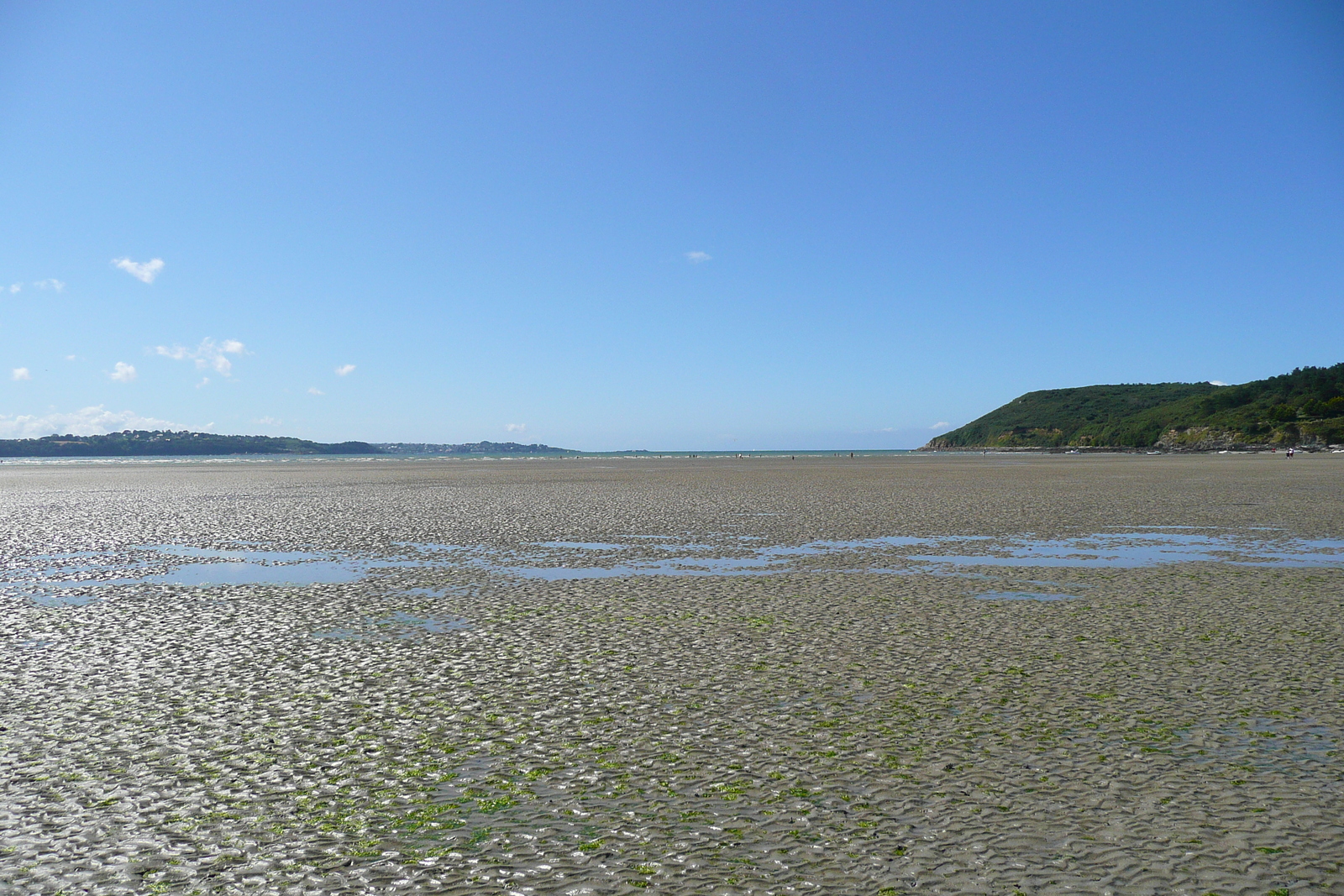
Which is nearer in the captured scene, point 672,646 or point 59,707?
point 59,707

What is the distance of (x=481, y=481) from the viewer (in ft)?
182

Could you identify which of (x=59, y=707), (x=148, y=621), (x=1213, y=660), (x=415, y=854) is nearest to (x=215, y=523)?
(x=148, y=621)

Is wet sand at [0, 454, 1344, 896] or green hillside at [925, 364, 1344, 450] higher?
green hillside at [925, 364, 1344, 450]

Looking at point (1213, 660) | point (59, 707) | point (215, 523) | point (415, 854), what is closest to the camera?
point (415, 854)

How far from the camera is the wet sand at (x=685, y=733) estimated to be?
5160 millimetres

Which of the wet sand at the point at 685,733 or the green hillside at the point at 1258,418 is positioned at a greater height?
the green hillside at the point at 1258,418

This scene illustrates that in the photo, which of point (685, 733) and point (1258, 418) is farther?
point (1258, 418)

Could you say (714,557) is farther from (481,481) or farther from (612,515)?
(481,481)

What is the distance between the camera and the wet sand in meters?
5.16

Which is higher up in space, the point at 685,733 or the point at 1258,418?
the point at 1258,418

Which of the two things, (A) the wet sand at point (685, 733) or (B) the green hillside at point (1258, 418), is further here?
(B) the green hillside at point (1258, 418)

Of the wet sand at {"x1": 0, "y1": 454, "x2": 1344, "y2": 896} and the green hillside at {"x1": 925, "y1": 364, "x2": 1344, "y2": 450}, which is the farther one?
the green hillside at {"x1": 925, "y1": 364, "x2": 1344, "y2": 450}

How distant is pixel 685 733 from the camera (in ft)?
24.4

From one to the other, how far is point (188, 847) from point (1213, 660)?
10.2 metres
